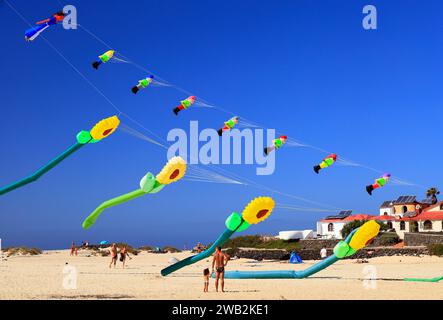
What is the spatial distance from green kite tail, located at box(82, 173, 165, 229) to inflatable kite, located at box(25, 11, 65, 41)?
5599 millimetres

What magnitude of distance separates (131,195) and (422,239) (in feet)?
112

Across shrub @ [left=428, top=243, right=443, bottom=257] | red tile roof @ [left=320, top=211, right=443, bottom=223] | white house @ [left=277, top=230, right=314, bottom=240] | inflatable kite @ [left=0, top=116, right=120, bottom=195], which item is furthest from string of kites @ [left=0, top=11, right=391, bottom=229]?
red tile roof @ [left=320, top=211, right=443, bottom=223]

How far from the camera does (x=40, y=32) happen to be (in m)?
18.0

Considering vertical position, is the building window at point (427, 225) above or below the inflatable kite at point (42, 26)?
below

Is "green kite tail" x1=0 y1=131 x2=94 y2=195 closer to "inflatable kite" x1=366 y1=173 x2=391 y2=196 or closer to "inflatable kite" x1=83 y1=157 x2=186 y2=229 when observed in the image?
"inflatable kite" x1=83 y1=157 x2=186 y2=229

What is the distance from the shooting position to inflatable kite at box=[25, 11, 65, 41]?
17.8 metres

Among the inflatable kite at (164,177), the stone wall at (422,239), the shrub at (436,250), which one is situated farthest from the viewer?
the stone wall at (422,239)

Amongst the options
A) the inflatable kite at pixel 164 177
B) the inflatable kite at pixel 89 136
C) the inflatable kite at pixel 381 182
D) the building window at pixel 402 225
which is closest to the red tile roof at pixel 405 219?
the building window at pixel 402 225

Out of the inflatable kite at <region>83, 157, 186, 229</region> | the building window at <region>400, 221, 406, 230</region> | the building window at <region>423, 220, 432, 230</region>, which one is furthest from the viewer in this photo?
the building window at <region>400, 221, 406, 230</region>

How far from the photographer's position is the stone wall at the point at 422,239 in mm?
44250

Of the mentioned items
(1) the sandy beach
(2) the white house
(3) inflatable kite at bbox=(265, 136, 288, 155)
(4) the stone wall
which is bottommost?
(1) the sandy beach

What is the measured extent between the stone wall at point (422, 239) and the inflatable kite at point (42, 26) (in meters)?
34.7

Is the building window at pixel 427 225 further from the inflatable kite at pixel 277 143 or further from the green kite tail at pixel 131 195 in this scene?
the green kite tail at pixel 131 195
